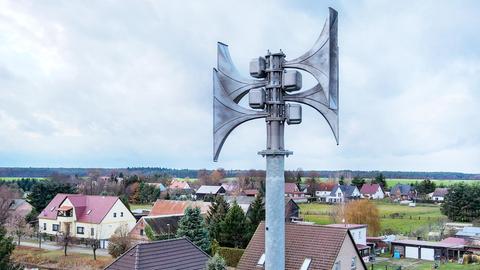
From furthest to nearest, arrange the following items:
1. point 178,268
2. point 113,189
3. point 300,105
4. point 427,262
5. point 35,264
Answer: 1. point 113,189
2. point 427,262
3. point 35,264
4. point 178,268
5. point 300,105

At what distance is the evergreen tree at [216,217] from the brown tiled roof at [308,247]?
14.4 m

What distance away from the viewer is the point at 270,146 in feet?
16.7

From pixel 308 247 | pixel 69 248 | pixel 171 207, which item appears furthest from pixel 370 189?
pixel 308 247

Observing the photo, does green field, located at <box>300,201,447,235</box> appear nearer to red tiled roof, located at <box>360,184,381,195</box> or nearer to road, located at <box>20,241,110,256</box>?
red tiled roof, located at <box>360,184,381,195</box>

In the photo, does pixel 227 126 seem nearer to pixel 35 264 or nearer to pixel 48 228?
pixel 35 264

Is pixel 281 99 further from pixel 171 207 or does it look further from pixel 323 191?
pixel 323 191

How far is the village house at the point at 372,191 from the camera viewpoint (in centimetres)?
10469

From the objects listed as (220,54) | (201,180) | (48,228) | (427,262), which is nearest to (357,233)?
(427,262)

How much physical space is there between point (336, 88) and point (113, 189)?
3624 inches

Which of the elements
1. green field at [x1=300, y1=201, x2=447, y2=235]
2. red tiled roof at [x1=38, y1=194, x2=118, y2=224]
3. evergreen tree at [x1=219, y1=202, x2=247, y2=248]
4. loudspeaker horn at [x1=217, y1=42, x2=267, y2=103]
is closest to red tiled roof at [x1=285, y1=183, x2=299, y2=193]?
green field at [x1=300, y1=201, x2=447, y2=235]

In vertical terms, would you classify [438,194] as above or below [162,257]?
below

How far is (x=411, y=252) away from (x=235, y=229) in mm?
18035

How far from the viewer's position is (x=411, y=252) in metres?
44.9

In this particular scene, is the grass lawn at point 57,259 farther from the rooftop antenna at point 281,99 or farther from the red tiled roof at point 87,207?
the rooftop antenna at point 281,99
